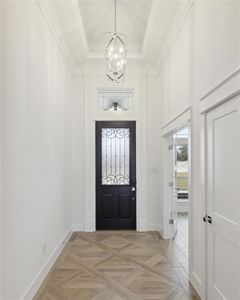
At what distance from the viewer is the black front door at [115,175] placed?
6195 millimetres

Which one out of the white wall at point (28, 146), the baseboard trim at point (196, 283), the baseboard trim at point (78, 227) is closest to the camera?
the white wall at point (28, 146)

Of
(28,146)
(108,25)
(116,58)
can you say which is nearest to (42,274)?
(28,146)

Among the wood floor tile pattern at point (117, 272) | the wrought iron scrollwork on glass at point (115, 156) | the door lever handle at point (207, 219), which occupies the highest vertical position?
the wrought iron scrollwork on glass at point (115, 156)

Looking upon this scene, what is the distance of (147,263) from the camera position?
4.19m

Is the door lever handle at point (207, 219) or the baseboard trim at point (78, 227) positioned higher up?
the door lever handle at point (207, 219)

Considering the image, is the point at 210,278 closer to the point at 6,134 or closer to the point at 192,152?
the point at 192,152

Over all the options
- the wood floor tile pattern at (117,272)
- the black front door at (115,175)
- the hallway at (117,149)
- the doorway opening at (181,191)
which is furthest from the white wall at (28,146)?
the doorway opening at (181,191)

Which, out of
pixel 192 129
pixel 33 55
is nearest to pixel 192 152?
pixel 192 129

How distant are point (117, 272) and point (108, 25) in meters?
4.17

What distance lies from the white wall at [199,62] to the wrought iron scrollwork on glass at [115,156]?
189 centimetres

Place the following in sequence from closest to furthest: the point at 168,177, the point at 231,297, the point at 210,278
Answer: the point at 231,297 → the point at 210,278 → the point at 168,177

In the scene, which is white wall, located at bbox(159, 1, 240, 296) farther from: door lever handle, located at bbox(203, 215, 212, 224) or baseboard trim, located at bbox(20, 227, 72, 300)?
baseboard trim, located at bbox(20, 227, 72, 300)

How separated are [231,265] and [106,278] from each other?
189cm

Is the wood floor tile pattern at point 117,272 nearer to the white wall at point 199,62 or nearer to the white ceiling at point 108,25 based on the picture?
the white wall at point 199,62
